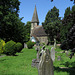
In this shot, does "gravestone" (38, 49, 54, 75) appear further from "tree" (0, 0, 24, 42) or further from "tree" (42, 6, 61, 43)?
"tree" (42, 6, 61, 43)

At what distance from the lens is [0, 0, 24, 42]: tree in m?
26.1

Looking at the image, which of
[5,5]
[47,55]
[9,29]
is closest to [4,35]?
[9,29]

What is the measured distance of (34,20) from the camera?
265 feet

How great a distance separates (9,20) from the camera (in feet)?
86.9

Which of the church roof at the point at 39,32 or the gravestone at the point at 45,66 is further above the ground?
the church roof at the point at 39,32

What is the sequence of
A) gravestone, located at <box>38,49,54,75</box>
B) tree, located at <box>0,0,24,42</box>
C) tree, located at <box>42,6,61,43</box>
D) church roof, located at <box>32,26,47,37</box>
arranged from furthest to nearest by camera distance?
church roof, located at <box>32,26,47,37</box> → tree, located at <box>42,6,61,43</box> → tree, located at <box>0,0,24,42</box> → gravestone, located at <box>38,49,54,75</box>

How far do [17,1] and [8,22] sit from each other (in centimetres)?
778

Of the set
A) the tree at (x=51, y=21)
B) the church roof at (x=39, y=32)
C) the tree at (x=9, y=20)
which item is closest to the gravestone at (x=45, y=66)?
the tree at (x=9, y=20)

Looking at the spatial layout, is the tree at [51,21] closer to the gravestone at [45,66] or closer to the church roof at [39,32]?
the church roof at [39,32]

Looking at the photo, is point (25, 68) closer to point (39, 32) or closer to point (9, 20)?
point (9, 20)

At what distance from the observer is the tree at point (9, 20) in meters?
26.1

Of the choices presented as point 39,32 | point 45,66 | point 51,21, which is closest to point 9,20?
point 51,21

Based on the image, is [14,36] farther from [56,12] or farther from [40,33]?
[40,33]

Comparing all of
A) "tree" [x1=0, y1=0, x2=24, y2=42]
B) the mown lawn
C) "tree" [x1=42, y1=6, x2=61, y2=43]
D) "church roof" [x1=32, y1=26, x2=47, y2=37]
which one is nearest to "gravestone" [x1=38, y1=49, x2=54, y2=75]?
the mown lawn
